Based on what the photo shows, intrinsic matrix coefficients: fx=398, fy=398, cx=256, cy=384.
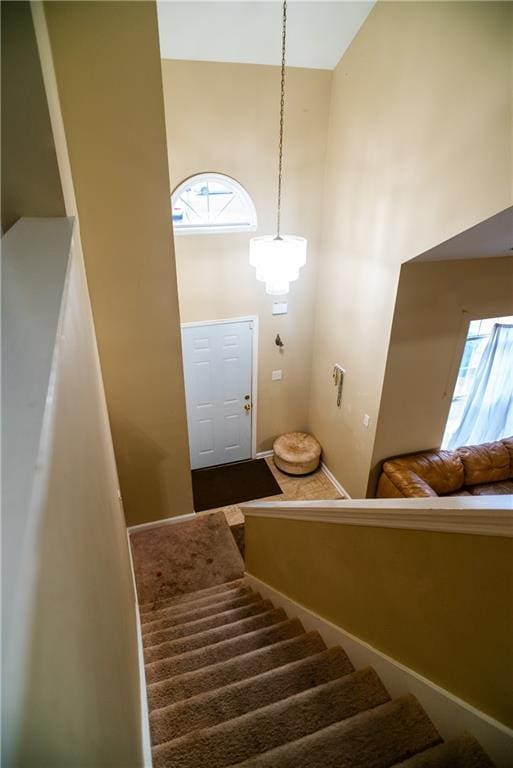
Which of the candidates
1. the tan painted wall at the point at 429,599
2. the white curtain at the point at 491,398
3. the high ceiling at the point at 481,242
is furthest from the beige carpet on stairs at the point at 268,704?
the white curtain at the point at 491,398

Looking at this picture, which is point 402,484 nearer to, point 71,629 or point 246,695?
point 246,695

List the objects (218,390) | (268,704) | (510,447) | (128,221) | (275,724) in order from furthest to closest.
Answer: (218,390), (510,447), (128,221), (268,704), (275,724)

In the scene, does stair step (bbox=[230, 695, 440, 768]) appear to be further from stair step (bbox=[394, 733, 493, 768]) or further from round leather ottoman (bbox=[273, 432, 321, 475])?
round leather ottoman (bbox=[273, 432, 321, 475])

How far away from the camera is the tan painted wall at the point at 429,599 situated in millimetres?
1104

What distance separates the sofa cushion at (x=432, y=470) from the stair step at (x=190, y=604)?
1.82m

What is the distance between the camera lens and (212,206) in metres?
4.15

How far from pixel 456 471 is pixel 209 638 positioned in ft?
9.97

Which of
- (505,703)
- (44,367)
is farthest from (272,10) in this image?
(505,703)

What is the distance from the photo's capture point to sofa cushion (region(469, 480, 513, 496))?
13.8 feet

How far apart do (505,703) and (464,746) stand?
23 centimetres

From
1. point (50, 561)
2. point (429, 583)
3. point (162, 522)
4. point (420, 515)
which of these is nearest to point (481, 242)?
point (420, 515)

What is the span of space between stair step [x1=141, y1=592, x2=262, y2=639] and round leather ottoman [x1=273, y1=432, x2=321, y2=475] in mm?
2219

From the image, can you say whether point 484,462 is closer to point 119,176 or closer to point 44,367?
point 119,176

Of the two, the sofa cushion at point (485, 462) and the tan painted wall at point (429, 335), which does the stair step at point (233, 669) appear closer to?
the tan painted wall at point (429, 335)
